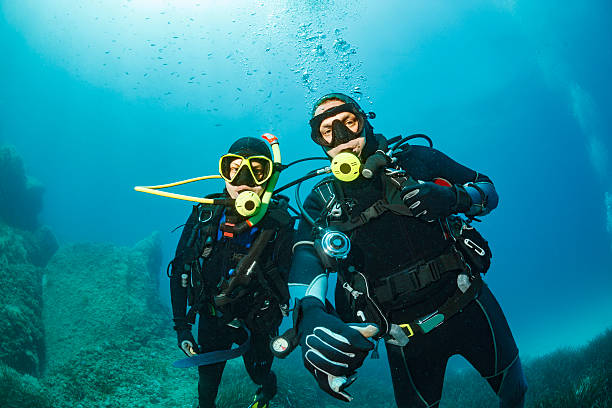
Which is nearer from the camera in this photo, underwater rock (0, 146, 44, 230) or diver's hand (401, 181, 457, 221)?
diver's hand (401, 181, 457, 221)

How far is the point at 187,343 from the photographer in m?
3.48

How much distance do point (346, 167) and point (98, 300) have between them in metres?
15.3

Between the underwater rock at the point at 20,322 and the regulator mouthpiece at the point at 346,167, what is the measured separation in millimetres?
Answer: 11379

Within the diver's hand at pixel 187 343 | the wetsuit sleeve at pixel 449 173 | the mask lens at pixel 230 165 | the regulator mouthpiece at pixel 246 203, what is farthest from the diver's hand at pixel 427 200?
the diver's hand at pixel 187 343

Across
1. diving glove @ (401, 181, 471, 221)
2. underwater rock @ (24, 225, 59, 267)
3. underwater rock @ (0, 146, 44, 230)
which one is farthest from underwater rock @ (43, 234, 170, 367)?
diving glove @ (401, 181, 471, 221)

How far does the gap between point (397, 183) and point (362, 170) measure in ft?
1.03

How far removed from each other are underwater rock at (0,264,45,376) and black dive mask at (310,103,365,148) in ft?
36.9

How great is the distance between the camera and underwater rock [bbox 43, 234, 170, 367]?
10.4 metres

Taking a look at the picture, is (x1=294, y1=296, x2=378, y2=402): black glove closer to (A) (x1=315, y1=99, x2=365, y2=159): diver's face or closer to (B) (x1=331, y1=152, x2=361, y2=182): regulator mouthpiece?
(B) (x1=331, y1=152, x2=361, y2=182): regulator mouthpiece

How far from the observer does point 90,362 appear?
8047 mm

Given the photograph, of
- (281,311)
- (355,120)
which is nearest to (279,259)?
(281,311)

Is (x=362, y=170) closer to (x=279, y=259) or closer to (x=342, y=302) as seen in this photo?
(x=342, y=302)

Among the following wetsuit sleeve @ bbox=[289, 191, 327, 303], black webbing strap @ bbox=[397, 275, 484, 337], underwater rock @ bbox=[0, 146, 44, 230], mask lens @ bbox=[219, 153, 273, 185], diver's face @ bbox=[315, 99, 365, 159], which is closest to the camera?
wetsuit sleeve @ bbox=[289, 191, 327, 303]

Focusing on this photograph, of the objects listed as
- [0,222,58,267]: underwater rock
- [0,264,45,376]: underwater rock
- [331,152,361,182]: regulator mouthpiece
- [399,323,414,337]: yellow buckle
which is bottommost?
[399,323,414,337]: yellow buckle
